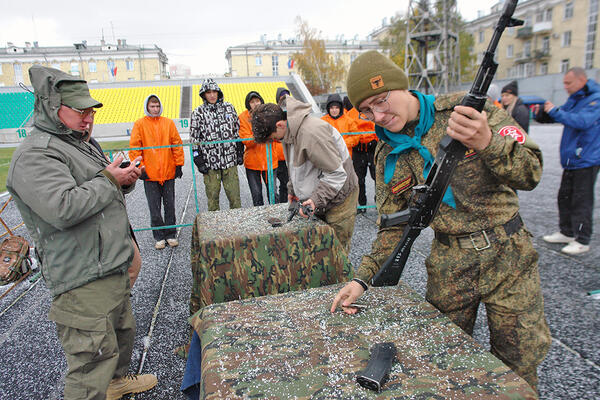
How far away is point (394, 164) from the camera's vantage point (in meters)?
1.62

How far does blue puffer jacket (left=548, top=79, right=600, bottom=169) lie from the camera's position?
3.59 metres

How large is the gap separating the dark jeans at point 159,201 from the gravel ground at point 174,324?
33 centimetres

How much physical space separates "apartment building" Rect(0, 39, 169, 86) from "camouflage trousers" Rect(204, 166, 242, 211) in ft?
188

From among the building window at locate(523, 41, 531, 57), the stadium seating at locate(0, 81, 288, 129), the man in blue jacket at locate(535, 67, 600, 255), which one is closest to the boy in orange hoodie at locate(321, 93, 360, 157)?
the man in blue jacket at locate(535, 67, 600, 255)

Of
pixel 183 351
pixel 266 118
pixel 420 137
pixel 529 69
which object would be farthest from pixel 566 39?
pixel 183 351

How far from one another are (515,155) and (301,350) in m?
0.98

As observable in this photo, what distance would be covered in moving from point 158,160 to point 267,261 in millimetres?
2947

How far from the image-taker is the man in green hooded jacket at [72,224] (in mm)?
1582

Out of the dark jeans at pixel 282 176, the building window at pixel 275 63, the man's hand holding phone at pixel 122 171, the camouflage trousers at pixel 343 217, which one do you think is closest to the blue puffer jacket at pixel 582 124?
the camouflage trousers at pixel 343 217

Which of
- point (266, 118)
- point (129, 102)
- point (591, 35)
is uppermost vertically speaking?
point (591, 35)

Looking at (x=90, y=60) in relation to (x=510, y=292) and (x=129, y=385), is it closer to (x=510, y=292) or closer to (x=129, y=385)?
(x=129, y=385)

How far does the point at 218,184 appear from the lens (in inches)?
193

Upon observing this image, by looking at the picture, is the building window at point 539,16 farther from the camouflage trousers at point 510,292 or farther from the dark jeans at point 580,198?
the camouflage trousers at point 510,292

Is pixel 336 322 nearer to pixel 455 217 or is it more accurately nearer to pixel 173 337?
pixel 455 217
